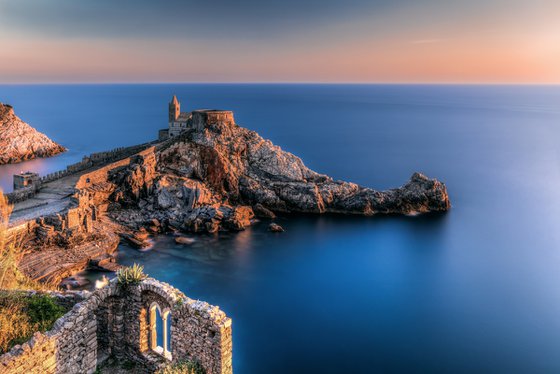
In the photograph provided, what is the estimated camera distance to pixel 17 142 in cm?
7519

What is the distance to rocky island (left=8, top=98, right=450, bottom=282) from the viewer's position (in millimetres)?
34116

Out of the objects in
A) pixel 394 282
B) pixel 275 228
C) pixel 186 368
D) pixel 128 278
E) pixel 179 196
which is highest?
pixel 128 278

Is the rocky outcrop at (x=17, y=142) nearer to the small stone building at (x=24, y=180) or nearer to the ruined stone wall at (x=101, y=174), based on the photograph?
the ruined stone wall at (x=101, y=174)

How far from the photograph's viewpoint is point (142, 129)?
360ft

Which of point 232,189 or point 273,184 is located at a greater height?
point 273,184

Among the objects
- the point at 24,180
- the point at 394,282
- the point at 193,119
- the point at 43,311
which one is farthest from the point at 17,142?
the point at 43,311

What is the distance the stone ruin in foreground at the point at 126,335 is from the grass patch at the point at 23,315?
30.7 inches

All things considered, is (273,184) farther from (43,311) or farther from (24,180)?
(43,311)

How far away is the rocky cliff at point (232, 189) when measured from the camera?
44656 mm

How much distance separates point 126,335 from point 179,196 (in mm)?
32533

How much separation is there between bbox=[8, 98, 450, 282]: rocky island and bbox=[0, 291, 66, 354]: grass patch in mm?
18680

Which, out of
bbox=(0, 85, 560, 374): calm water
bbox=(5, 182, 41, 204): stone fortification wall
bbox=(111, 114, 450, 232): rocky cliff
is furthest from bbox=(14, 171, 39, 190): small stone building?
bbox=(0, 85, 560, 374): calm water

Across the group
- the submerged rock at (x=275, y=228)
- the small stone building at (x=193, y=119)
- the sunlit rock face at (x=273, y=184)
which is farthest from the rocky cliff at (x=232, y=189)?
the submerged rock at (x=275, y=228)

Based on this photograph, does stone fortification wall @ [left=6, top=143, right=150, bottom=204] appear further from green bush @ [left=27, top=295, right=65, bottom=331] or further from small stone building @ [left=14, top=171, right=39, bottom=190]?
green bush @ [left=27, top=295, right=65, bottom=331]
